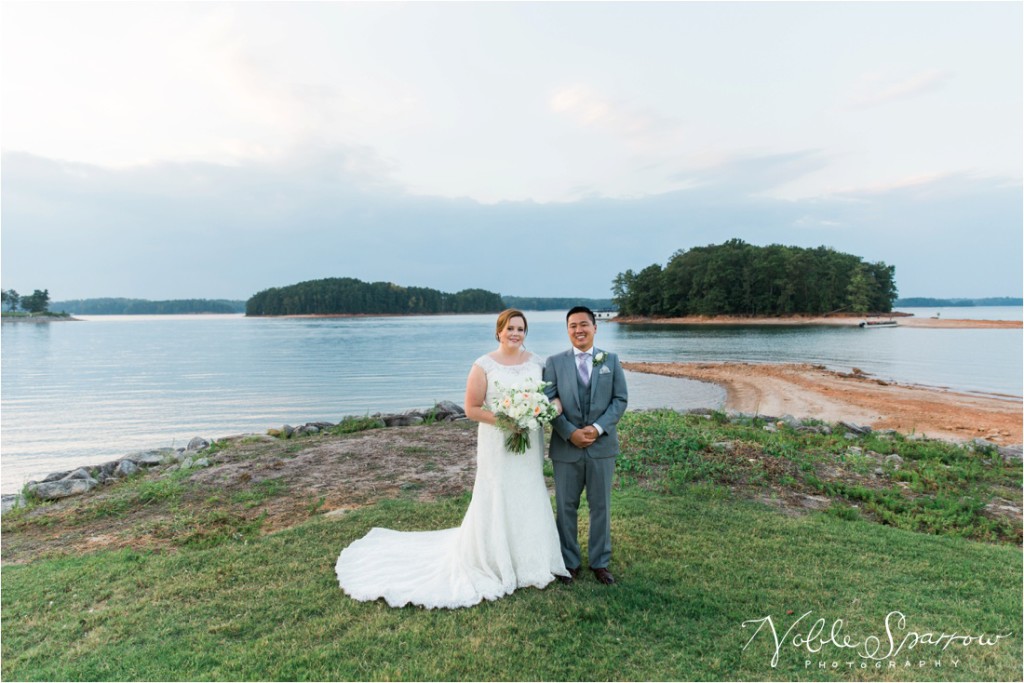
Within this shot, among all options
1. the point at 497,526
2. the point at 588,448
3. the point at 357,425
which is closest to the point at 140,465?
the point at 357,425

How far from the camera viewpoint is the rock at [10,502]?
9.08 meters

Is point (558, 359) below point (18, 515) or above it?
above

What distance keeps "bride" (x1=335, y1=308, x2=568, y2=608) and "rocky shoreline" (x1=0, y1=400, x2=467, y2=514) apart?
6.94 m

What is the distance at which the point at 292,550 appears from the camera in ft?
20.1

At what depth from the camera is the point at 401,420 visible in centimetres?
1480

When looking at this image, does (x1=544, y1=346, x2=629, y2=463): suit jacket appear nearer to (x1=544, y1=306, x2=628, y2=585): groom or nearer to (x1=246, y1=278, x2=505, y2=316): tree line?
(x1=544, y1=306, x2=628, y2=585): groom

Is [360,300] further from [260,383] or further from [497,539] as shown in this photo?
[497,539]

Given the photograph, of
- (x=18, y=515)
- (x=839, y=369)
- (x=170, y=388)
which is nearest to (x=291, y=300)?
(x=170, y=388)

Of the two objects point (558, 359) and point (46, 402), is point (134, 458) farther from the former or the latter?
point (46, 402)

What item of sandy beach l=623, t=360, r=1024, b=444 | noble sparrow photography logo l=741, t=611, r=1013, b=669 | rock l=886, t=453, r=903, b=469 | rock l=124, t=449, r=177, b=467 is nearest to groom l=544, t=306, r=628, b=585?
noble sparrow photography logo l=741, t=611, r=1013, b=669

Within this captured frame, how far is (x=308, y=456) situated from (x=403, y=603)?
648 centimetres

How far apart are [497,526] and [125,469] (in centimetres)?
949

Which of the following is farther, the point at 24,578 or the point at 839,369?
the point at 839,369

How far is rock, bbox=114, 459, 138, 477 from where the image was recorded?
1080cm
